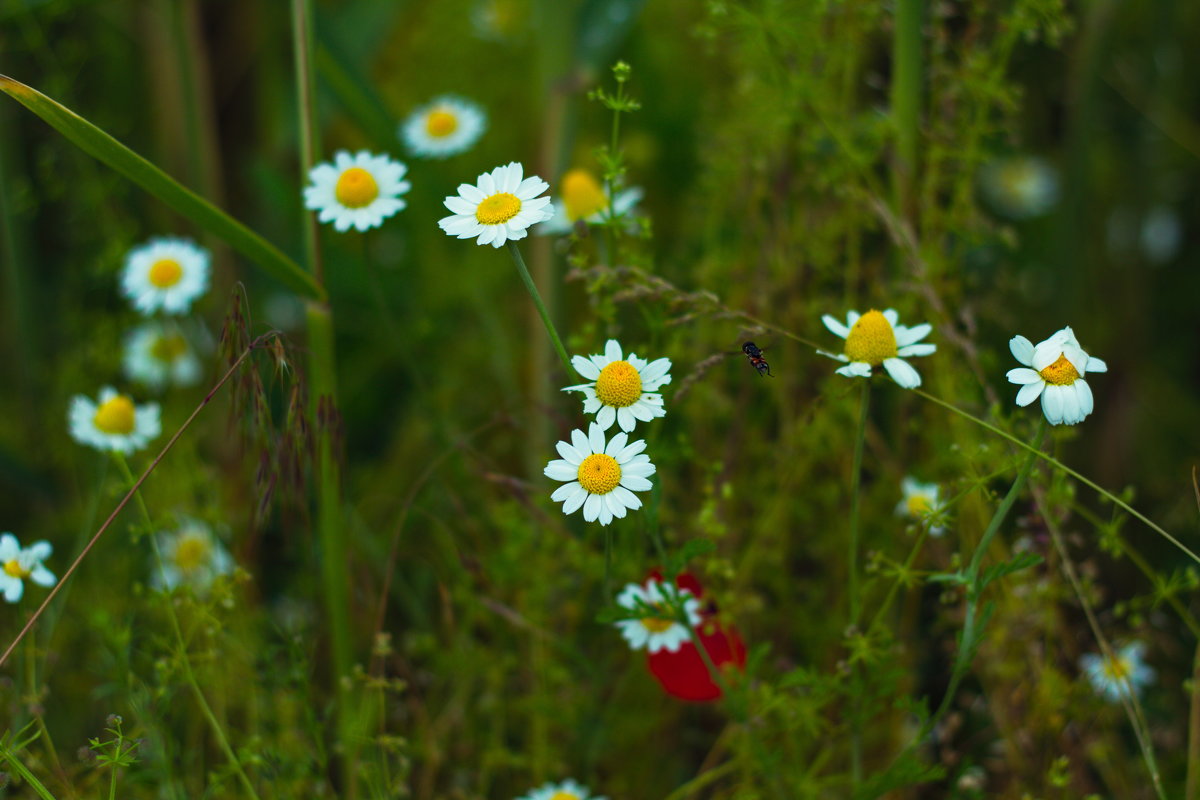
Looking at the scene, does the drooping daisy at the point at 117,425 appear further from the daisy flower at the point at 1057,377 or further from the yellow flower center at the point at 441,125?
the daisy flower at the point at 1057,377

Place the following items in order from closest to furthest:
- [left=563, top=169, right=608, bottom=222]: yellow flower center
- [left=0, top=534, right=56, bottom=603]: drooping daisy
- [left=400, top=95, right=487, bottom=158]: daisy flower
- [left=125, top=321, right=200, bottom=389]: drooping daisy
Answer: [left=0, top=534, right=56, bottom=603]: drooping daisy → [left=563, top=169, right=608, bottom=222]: yellow flower center → [left=400, top=95, right=487, bottom=158]: daisy flower → [left=125, top=321, right=200, bottom=389]: drooping daisy

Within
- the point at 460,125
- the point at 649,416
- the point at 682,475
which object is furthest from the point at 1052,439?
the point at 460,125

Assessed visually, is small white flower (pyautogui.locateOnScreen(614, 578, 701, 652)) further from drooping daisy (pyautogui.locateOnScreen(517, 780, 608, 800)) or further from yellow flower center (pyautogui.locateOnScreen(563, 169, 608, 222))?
yellow flower center (pyautogui.locateOnScreen(563, 169, 608, 222))

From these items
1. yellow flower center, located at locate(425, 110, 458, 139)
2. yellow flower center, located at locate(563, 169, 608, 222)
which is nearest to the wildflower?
yellow flower center, located at locate(563, 169, 608, 222)

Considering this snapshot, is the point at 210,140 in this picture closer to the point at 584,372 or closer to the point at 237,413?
the point at 237,413

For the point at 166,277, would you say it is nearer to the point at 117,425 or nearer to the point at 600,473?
the point at 117,425

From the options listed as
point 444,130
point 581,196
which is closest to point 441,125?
point 444,130

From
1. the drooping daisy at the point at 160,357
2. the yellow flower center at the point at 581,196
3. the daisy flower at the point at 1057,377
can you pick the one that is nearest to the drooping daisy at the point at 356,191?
the yellow flower center at the point at 581,196
